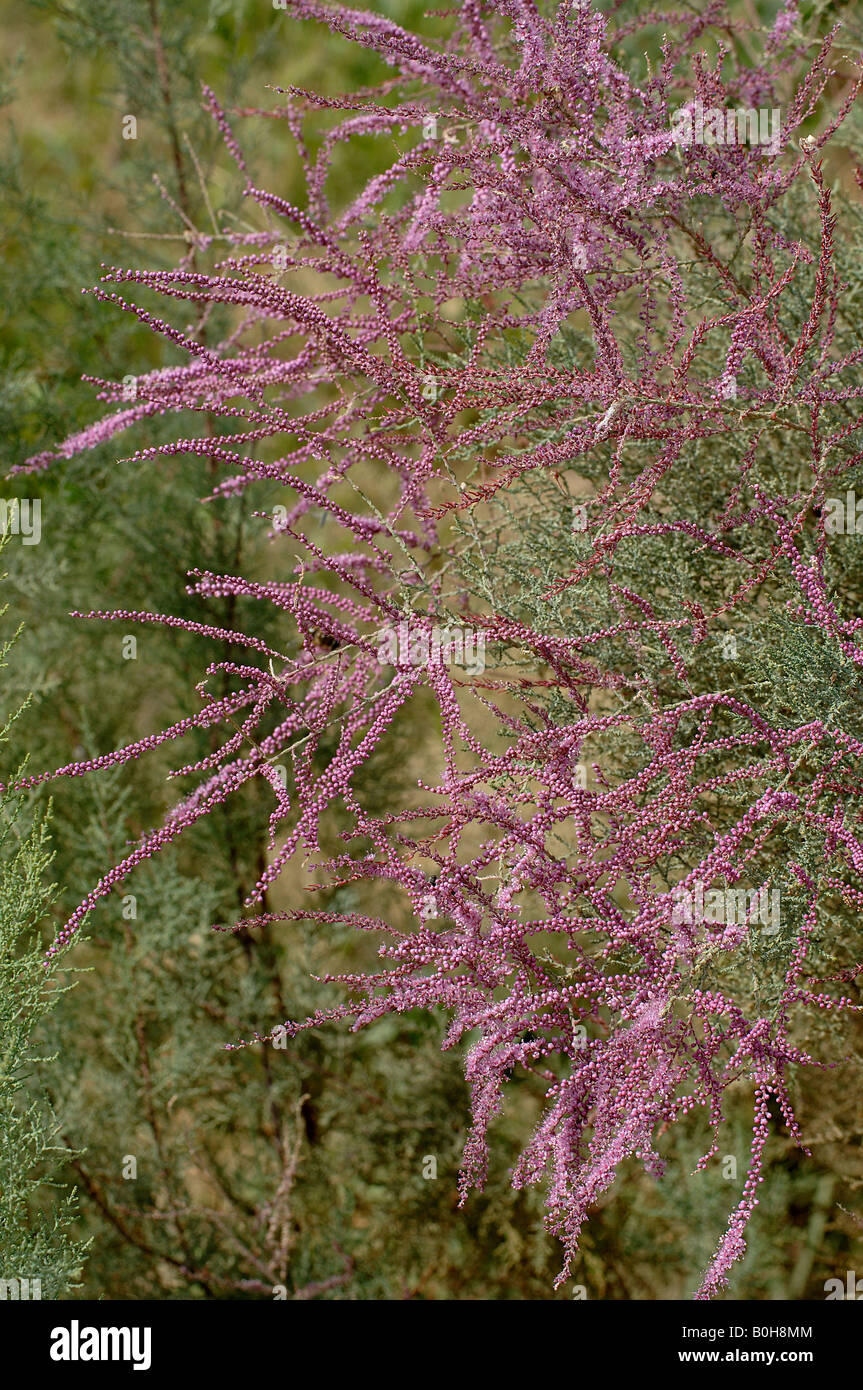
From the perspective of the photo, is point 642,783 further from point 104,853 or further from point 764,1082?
point 104,853

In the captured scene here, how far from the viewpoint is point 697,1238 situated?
1.96 metres

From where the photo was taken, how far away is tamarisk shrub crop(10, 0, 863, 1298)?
3.78 feet

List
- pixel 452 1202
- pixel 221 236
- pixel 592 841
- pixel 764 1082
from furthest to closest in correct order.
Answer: pixel 452 1202
pixel 221 236
pixel 592 841
pixel 764 1082

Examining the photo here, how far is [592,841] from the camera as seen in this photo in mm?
1231

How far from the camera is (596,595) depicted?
1.46 metres

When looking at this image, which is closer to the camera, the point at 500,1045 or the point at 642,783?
the point at 642,783

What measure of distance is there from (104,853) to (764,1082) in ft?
4.19

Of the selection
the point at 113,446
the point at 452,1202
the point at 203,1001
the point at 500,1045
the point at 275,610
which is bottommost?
the point at 452,1202

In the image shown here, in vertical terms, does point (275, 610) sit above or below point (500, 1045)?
above

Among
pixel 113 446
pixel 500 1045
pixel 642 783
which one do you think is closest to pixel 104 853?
pixel 113 446

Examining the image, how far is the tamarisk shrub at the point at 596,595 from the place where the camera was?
3.78 feet
